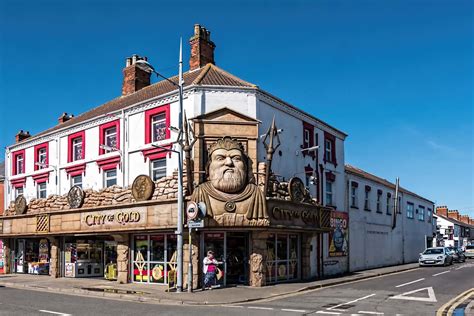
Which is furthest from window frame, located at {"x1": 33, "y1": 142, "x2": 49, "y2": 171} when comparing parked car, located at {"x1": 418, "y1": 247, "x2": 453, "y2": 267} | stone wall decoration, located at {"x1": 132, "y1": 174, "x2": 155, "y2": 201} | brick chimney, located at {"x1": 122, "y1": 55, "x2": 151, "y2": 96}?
parked car, located at {"x1": 418, "y1": 247, "x2": 453, "y2": 267}

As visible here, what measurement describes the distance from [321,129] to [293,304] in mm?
14881

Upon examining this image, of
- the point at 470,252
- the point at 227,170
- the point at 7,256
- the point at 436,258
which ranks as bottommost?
the point at 470,252

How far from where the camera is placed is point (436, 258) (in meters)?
37.3

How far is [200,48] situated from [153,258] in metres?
11.8

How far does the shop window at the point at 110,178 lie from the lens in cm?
2605

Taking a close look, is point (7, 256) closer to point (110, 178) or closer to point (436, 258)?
point (110, 178)

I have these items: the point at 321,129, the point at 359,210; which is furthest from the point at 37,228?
the point at 359,210

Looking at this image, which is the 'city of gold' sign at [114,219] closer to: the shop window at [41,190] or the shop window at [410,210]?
the shop window at [41,190]

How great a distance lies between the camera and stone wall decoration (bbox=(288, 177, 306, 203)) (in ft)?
77.8

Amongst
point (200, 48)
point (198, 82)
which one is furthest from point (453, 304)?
point (200, 48)

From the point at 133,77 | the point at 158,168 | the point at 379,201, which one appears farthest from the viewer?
the point at 379,201

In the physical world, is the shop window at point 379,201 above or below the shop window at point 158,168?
below

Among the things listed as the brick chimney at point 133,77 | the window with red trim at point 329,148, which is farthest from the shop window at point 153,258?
the window with red trim at point 329,148

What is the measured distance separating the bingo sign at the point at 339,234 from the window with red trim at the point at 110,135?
13.4m
